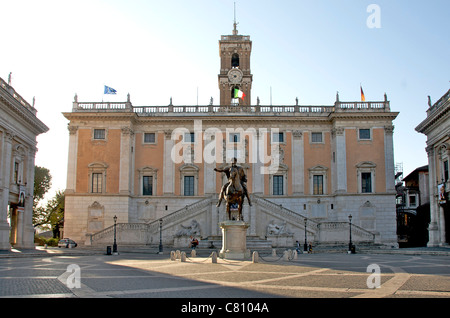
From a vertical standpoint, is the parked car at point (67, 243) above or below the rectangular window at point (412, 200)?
below

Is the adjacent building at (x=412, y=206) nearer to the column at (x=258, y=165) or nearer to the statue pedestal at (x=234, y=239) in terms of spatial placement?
the column at (x=258, y=165)

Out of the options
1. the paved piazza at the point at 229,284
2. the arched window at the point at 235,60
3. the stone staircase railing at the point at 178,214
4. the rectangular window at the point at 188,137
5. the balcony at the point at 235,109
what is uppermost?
the arched window at the point at 235,60

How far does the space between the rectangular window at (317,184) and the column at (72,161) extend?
26.2m

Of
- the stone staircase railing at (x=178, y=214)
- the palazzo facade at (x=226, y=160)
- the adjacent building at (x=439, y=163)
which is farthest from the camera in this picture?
the palazzo facade at (x=226, y=160)

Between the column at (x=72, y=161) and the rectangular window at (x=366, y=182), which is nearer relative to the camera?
the rectangular window at (x=366, y=182)

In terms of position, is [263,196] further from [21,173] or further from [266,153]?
[21,173]

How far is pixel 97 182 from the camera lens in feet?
179

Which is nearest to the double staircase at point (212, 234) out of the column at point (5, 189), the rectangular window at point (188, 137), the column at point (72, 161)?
the column at point (72, 161)

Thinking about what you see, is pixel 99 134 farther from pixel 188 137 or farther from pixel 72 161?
pixel 188 137

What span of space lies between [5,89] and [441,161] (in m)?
38.3

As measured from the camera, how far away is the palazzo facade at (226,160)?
53.6 metres

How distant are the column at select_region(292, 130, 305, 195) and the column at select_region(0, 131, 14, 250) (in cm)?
2925

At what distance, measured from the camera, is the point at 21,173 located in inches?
1708

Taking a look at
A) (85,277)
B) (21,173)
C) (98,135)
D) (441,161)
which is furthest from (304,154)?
(85,277)
